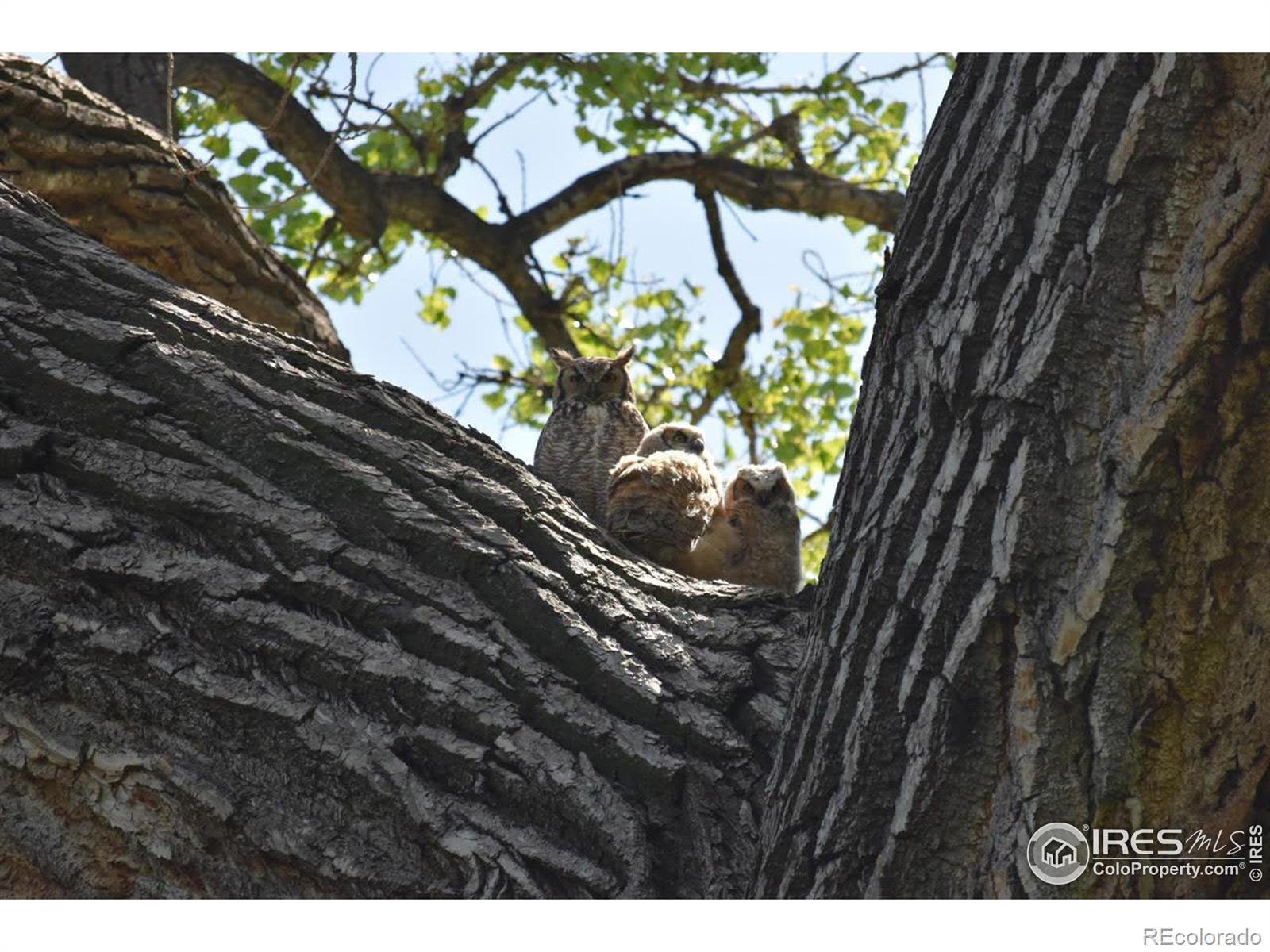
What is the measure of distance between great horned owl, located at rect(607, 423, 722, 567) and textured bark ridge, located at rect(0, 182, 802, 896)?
982 millimetres

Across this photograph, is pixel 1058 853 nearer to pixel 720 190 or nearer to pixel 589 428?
pixel 589 428

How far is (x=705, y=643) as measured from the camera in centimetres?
261

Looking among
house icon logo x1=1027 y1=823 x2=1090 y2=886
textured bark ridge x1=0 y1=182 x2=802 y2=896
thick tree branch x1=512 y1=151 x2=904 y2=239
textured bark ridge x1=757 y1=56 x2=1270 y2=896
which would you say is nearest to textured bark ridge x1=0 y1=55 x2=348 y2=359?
textured bark ridge x1=0 y1=182 x2=802 y2=896

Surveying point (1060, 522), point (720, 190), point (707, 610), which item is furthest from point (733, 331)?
point (1060, 522)

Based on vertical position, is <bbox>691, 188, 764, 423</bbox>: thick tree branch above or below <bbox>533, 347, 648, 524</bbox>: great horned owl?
above

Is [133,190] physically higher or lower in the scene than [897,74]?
lower

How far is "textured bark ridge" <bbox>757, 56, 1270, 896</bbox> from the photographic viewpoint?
72.2 inches

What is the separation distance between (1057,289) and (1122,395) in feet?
0.68

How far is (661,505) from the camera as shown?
3.76 metres

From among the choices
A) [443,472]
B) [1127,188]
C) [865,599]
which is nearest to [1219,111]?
[1127,188]

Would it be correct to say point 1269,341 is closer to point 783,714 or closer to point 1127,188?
point 1127,188

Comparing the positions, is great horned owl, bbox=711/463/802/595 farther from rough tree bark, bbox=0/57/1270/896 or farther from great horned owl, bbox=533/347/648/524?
rough tree bark, bbox=0/57/1270/896

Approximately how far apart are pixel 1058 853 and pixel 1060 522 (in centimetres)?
50

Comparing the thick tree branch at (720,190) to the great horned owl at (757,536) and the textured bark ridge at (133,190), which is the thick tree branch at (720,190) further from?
the great horned owl at (757,536)
